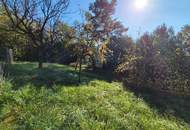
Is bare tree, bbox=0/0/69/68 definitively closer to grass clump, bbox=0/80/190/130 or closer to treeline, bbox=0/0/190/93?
treeline, bbox=0/0/190/93

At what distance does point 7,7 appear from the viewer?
54.1 feet

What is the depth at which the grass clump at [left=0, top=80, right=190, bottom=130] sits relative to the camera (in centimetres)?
527

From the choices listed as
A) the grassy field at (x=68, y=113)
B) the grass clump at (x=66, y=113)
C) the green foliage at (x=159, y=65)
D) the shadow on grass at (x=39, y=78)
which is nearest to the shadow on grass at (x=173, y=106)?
the grassy field at (x=68, y=113)

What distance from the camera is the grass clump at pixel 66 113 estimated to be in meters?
5.27

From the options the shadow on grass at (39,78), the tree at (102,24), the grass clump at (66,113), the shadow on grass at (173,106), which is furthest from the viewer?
the tree at (102,24)

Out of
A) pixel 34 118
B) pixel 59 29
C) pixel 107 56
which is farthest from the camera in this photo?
pixel 107 56

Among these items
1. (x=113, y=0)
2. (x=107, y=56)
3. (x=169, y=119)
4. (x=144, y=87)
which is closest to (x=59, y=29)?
(x=107, y=56)

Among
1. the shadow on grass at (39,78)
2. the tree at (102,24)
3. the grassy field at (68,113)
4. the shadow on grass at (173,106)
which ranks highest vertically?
the tree at (102,24)

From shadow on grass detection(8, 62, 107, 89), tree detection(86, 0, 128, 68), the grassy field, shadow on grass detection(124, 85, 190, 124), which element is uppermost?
tree detection(86, 0, 128, 68)

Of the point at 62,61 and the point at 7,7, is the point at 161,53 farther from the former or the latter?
the point at 62,61

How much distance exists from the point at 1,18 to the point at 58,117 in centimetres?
1821

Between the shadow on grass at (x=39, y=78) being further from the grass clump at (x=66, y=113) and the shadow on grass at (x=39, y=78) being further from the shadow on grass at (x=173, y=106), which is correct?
the shadow on grass at (x=173, y=106)

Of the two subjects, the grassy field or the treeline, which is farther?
the treeline

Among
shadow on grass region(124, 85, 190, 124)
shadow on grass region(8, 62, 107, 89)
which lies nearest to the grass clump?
shadow on grass region(124, 85, 190, 124)
